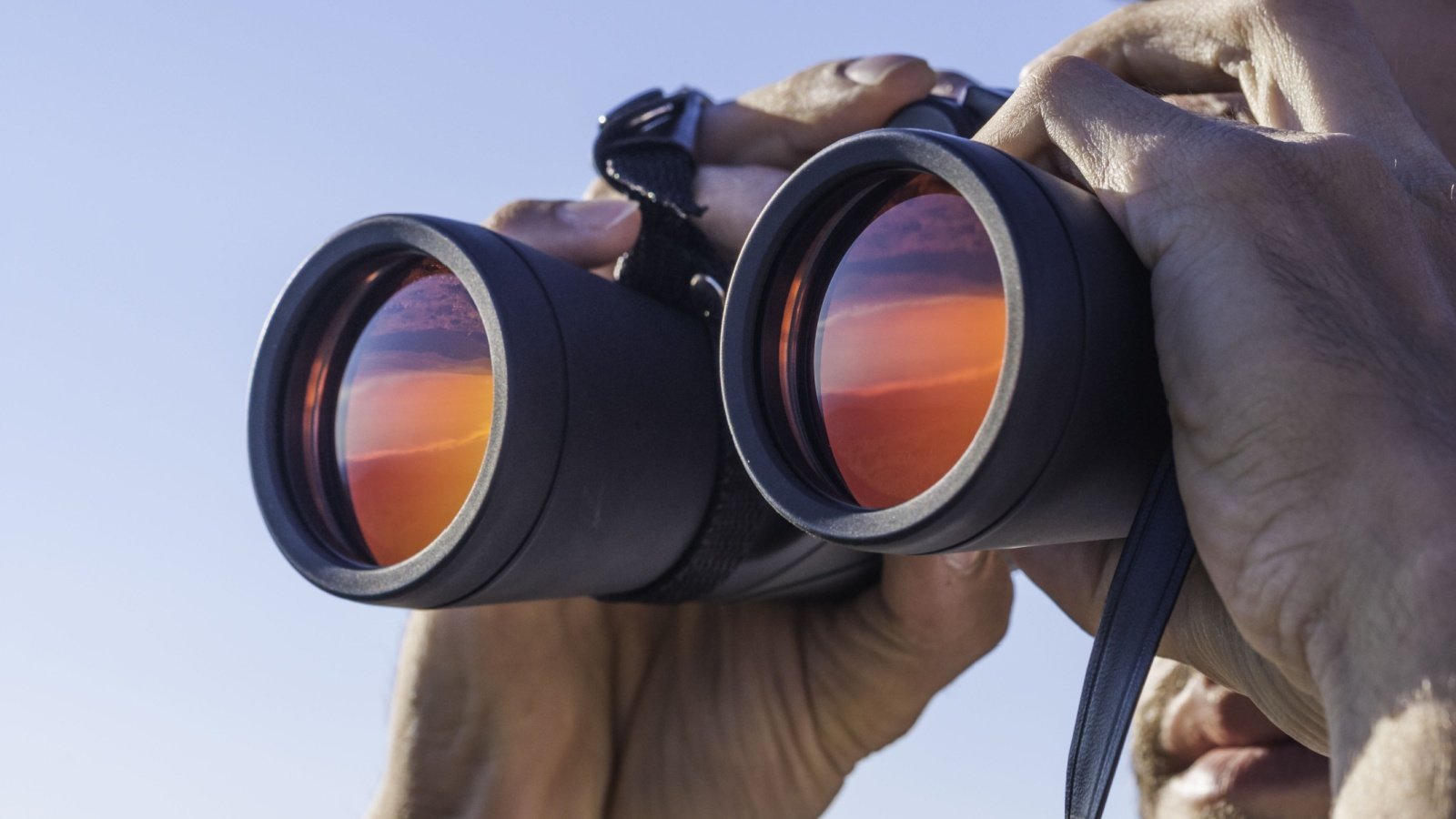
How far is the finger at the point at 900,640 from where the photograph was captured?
1489 millimetres

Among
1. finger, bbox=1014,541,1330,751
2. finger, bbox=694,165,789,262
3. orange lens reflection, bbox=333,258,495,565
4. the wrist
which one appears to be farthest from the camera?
finger, bbox=694,165,789,262

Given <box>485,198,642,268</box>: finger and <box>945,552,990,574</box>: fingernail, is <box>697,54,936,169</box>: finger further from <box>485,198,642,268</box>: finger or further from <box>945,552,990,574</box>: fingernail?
<box>945,552,990,574</box>: fingernail

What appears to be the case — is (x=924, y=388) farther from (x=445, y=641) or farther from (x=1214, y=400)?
Result: (x=445, y=641)

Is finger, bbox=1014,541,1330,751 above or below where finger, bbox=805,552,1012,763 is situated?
above

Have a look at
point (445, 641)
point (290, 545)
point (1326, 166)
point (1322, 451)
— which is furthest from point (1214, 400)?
point (445, 641)

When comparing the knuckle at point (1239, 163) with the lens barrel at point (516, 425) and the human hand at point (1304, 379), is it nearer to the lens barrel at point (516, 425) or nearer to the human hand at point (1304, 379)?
the human hand at point (1304, 379)

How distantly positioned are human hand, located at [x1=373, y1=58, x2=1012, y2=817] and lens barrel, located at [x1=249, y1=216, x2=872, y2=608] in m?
0.28

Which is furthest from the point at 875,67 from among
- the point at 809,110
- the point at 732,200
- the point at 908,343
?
the point at 908,343

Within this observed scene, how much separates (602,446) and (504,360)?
0.34ft

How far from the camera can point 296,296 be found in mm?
1111

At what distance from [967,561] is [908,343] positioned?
65 cm

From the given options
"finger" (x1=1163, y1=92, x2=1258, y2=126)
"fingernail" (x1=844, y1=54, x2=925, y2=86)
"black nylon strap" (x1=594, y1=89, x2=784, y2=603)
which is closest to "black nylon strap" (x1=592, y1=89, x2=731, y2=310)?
"black nylon strap" (x1=594, y1=89, x2=784, y2=603)

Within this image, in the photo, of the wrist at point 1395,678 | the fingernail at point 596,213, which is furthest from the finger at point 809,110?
the wrist at point 1395,678

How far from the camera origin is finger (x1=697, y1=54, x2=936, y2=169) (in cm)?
137
